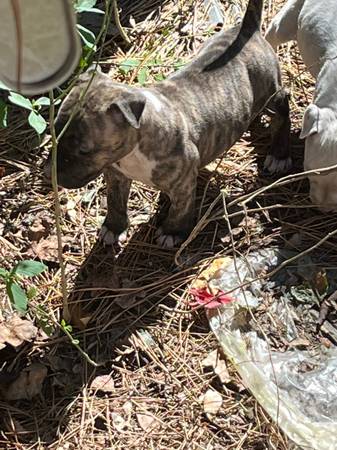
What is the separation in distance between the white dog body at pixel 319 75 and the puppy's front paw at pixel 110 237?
986 mm

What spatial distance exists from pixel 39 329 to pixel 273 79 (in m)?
1.77

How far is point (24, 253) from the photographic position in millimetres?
3900

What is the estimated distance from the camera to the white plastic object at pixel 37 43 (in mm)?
1320

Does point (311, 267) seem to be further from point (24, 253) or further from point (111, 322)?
point (24, 253)

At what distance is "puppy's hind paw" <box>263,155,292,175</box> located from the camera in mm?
4277

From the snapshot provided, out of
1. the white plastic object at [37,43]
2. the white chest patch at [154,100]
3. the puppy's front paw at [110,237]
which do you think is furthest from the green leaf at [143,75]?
the white plastic object at [37,43]

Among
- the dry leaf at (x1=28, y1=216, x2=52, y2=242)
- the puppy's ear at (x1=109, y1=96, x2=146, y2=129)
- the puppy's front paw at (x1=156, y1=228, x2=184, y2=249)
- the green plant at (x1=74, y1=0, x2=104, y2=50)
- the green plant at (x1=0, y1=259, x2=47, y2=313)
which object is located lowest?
the dry leaf at (x1=28, y1=216, x2=52, y2=242)

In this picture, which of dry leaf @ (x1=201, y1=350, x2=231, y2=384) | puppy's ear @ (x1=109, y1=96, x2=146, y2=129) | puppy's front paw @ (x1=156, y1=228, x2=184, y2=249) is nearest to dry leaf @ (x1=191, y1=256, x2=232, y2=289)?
puppy's front paw @ (x1=156, y1=228, x2=184, y2=249)

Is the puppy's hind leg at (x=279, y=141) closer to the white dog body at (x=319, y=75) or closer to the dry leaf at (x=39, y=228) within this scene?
the white dog body at (x=319, y=75)

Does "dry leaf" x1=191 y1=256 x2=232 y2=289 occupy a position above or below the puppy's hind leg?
below

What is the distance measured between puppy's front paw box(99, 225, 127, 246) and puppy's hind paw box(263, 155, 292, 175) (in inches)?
36.4

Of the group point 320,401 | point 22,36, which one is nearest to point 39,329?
point 320,401

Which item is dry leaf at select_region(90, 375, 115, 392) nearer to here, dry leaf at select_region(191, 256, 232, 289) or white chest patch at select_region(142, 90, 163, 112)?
dry leaf at select_region(191, 256, 232, 289)

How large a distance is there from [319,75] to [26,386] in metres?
2.10
